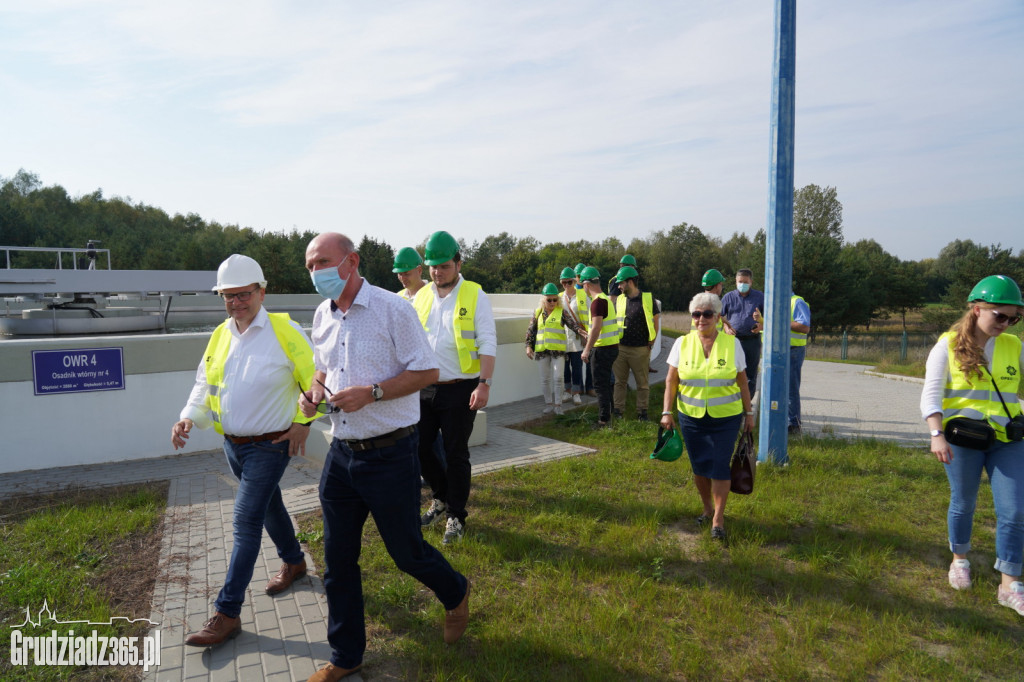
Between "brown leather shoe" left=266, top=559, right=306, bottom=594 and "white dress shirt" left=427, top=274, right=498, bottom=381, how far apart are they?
1587 mm

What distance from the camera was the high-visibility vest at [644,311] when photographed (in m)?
8.39

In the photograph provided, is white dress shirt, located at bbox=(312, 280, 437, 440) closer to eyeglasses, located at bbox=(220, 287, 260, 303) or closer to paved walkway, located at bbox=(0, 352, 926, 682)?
eyeglasses, located at bbox=(220, 287, 260, 303)

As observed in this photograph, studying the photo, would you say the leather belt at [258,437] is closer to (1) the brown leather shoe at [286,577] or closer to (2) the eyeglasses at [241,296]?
(2) the eyeglasses at [241,296]

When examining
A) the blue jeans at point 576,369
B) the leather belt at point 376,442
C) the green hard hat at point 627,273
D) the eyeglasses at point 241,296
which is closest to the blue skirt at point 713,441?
the leather belt at point 376,442

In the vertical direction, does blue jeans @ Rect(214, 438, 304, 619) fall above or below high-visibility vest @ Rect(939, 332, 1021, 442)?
below

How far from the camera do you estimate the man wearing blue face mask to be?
7879 mm


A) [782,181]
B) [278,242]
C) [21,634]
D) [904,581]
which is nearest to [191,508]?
[21,634]

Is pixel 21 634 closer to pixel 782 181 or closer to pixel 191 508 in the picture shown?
pixel 191 508

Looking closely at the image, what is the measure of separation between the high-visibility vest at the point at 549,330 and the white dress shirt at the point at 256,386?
6.33 m

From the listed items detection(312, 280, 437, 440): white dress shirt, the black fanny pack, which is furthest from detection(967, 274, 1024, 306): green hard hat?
detection(312, 280, 437, 440): white dress shirt

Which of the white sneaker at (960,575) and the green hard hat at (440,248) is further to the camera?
the green hard hat at (440,248)

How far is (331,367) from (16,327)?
28.8 feet

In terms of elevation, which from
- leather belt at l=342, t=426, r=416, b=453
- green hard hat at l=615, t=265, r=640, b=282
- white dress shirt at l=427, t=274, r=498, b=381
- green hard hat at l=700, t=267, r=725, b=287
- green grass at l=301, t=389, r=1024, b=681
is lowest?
green grass at l=301, t=389, r=1024, b=681

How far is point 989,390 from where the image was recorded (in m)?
3.66
